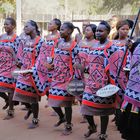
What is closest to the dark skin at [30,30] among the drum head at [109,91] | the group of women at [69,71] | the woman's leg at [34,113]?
the group of women at [69,71]

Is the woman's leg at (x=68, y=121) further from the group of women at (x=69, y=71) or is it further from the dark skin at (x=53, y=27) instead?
the dark skin at (x=53, y=27)

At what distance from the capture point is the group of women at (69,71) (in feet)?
17.0

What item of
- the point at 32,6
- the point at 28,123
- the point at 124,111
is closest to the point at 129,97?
the point at 124,111

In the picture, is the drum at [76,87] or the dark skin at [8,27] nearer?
the drum at [76,87]

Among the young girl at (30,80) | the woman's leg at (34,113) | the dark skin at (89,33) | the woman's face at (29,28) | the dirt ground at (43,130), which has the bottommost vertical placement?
the dirt ground at (43,130)

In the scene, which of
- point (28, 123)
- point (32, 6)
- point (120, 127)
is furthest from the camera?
point (32, 6)

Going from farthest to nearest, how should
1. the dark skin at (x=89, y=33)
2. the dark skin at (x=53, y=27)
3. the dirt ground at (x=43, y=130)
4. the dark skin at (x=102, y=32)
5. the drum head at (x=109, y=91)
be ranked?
the dark skin at (x=53, y=27)
the dark skin at (x=89, y=33)
the dirt ground at (x=43, y=130)
the dark skin at (x=102, y=32)
the drum head at (x=109, y=91)

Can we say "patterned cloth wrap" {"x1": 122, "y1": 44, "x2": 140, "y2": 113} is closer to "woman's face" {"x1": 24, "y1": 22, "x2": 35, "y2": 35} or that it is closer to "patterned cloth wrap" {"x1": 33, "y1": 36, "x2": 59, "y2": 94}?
"patterned cloth wrap" {"x1": 33, "y1": 36, "x2": 59, "y2": 94}

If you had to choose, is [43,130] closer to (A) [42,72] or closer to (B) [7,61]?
(A) [42,72]

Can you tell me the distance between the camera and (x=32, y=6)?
15.5 meters

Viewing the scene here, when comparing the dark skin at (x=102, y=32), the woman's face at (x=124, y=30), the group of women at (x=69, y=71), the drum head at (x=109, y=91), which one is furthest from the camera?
the woman's face at (x=124, y=30)

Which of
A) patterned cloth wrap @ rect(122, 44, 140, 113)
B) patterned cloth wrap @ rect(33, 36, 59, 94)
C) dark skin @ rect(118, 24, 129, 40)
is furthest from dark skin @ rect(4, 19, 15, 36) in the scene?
patterned cloth wrap @ rect(122, 44, 140, 113)

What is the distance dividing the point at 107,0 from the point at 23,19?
3.69m

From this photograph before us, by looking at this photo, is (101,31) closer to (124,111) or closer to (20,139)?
(124,111)
